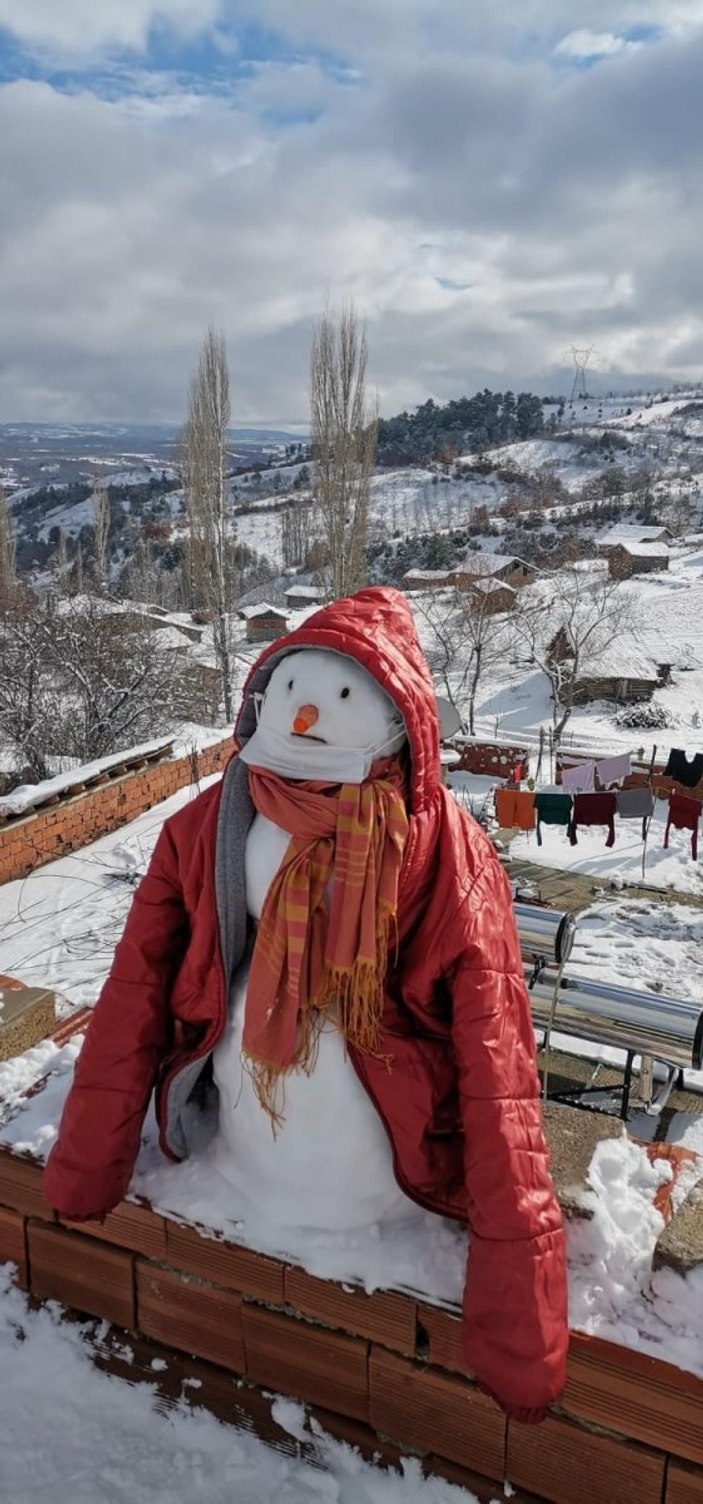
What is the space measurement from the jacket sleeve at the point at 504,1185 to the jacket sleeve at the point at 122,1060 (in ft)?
1.83

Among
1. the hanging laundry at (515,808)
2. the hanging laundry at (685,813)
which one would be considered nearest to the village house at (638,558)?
the hanging laundry at (685,813)

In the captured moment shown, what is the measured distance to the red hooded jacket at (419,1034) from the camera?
1291 millimetres

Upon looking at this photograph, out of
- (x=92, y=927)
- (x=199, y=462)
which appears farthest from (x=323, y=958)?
(x=199, y=462)

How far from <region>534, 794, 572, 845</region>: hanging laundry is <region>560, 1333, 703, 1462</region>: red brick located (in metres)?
5.37

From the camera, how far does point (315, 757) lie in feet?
4.73

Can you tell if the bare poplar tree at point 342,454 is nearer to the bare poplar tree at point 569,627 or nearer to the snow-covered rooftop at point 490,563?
the bare poplar tree at point 569,627

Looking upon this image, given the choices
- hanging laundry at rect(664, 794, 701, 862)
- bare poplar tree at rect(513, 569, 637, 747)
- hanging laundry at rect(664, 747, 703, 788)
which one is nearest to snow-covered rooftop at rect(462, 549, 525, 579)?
bare poplar tree at rect(513, 569, 637, 747)

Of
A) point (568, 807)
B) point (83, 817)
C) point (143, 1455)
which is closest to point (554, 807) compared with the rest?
point (568, 807)

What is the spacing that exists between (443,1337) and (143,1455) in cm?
58

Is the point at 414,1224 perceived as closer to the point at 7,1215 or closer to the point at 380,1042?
the point at 380,1042

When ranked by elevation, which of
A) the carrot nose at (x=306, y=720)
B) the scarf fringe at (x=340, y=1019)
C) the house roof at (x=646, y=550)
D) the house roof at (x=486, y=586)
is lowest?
the house roof at (x=486, y=586)

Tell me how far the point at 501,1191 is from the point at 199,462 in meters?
19.5

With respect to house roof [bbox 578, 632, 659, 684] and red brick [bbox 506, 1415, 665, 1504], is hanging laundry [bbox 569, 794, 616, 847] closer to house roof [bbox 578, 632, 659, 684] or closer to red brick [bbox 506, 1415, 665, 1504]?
red brick [bbox 506, 1415, 665, 1504]

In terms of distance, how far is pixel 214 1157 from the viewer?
1.66 meters
